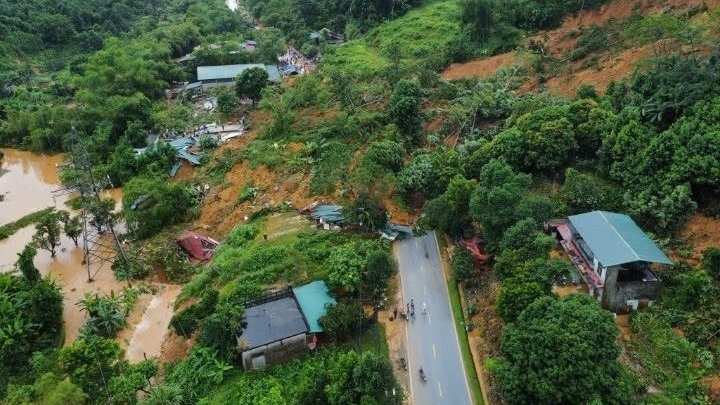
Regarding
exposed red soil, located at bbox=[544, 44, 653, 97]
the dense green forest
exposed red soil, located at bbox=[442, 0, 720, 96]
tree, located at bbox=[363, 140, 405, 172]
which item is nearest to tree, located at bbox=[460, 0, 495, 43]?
the dense green forest

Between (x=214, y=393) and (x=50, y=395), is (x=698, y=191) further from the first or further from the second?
(x=50, y=395)

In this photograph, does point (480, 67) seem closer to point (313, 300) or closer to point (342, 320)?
point (313, 300)

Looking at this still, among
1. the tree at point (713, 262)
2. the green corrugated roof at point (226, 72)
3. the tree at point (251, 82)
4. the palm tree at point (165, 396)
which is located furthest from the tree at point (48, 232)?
the tree at point (713, 262)

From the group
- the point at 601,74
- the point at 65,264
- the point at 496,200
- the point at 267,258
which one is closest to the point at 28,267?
the point at 65,264

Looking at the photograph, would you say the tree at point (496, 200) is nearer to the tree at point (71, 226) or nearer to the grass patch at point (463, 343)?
the grass patch at point (463, 343)

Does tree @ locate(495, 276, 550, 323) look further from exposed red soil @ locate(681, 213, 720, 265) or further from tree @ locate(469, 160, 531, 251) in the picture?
exposed red soil @ locate(681, 213, 720, 265)

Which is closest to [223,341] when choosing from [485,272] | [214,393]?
[214,393]
